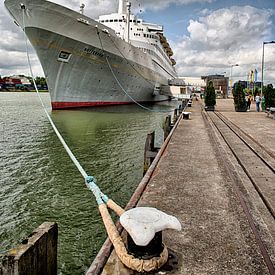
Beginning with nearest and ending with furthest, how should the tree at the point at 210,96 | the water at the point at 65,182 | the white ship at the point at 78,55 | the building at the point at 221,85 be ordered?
the water at the point at 65,182
the white ship at the point at 78,55
the tree at the point at 210,96
the building at the point at 221,85

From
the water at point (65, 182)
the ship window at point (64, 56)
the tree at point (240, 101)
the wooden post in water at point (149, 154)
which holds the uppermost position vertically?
the ship window at point (64, 56)

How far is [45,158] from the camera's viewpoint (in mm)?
9609

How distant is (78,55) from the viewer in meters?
22.0

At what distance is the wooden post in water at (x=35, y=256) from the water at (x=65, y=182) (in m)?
1.48

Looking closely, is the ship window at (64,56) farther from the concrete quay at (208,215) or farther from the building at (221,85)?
the building at (221,85)

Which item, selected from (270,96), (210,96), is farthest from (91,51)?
(270,96)

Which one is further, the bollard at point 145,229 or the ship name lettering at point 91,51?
the ship name lettering at point 91,51

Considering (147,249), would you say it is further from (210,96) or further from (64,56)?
(64,56)

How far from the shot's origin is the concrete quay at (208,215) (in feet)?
8.41

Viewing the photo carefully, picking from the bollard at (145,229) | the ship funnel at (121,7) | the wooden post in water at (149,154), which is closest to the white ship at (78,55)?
the ship funnel at (121,7)

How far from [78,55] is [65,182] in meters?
16.6

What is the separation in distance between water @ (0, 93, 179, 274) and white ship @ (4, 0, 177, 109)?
8.29 metres

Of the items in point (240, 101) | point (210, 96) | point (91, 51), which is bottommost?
point (240, 101)

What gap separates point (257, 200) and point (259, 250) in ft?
4.77
